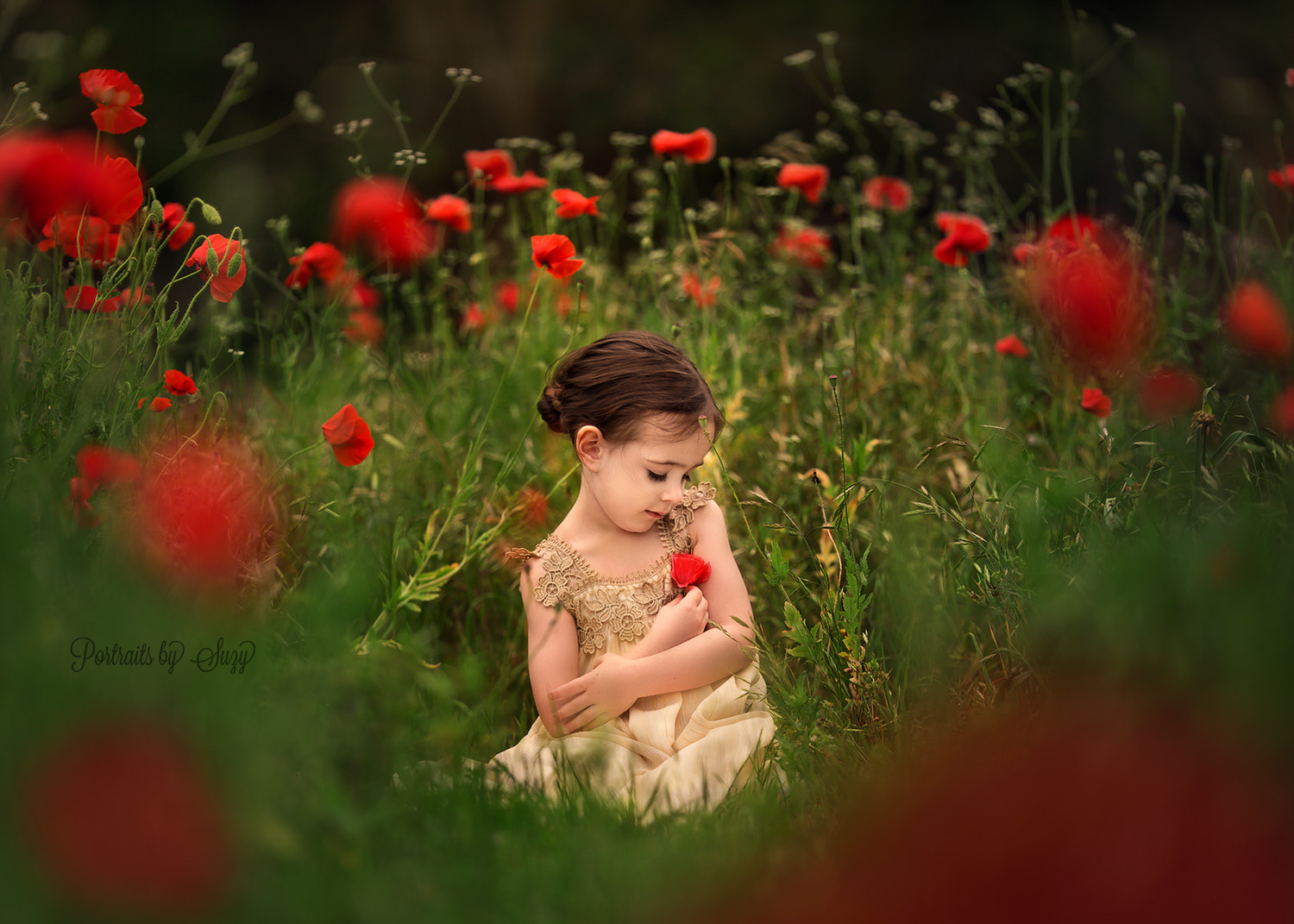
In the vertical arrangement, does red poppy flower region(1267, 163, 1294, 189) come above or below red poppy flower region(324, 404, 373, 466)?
above

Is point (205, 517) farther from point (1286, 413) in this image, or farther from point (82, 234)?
point (1286, 413)

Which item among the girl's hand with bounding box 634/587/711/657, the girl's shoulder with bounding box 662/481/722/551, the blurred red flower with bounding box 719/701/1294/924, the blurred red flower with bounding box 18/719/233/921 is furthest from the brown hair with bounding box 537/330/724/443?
the blurred red flower with bounding box 18/719/233/921

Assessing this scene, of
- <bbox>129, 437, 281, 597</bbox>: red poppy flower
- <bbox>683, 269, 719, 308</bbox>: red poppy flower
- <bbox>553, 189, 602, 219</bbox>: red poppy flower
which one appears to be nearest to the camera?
<bbox>129, 437, 281, 597</bbox>: red poppy flower

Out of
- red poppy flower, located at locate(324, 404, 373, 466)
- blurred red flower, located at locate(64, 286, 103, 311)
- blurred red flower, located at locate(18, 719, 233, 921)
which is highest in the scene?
blurred red flower, located at locate(64, 286, 103, 311)

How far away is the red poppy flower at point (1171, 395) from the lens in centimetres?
175

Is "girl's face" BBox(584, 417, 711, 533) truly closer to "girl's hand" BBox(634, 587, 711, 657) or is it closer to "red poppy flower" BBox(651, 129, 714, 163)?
"girl's hand" BBox(634, 587, 711, 657)

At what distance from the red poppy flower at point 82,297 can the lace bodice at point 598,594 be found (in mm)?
764

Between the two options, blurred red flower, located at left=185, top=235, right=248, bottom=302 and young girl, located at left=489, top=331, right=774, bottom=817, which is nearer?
blurred red flower, located at left=185, top=235, right=248, bottom=302

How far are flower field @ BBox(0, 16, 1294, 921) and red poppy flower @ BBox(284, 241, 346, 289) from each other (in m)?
0.01

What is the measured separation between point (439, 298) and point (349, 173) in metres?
4.34

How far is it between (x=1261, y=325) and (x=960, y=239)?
72cm

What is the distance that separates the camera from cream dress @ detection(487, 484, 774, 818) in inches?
65.7

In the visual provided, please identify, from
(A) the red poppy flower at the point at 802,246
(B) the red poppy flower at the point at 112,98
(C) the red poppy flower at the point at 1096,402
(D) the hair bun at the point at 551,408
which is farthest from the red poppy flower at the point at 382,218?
(C) the red poppy flower at the point at 1096,402

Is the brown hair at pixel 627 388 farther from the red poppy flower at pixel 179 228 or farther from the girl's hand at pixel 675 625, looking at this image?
the red poppy flower at pixel 179 228
